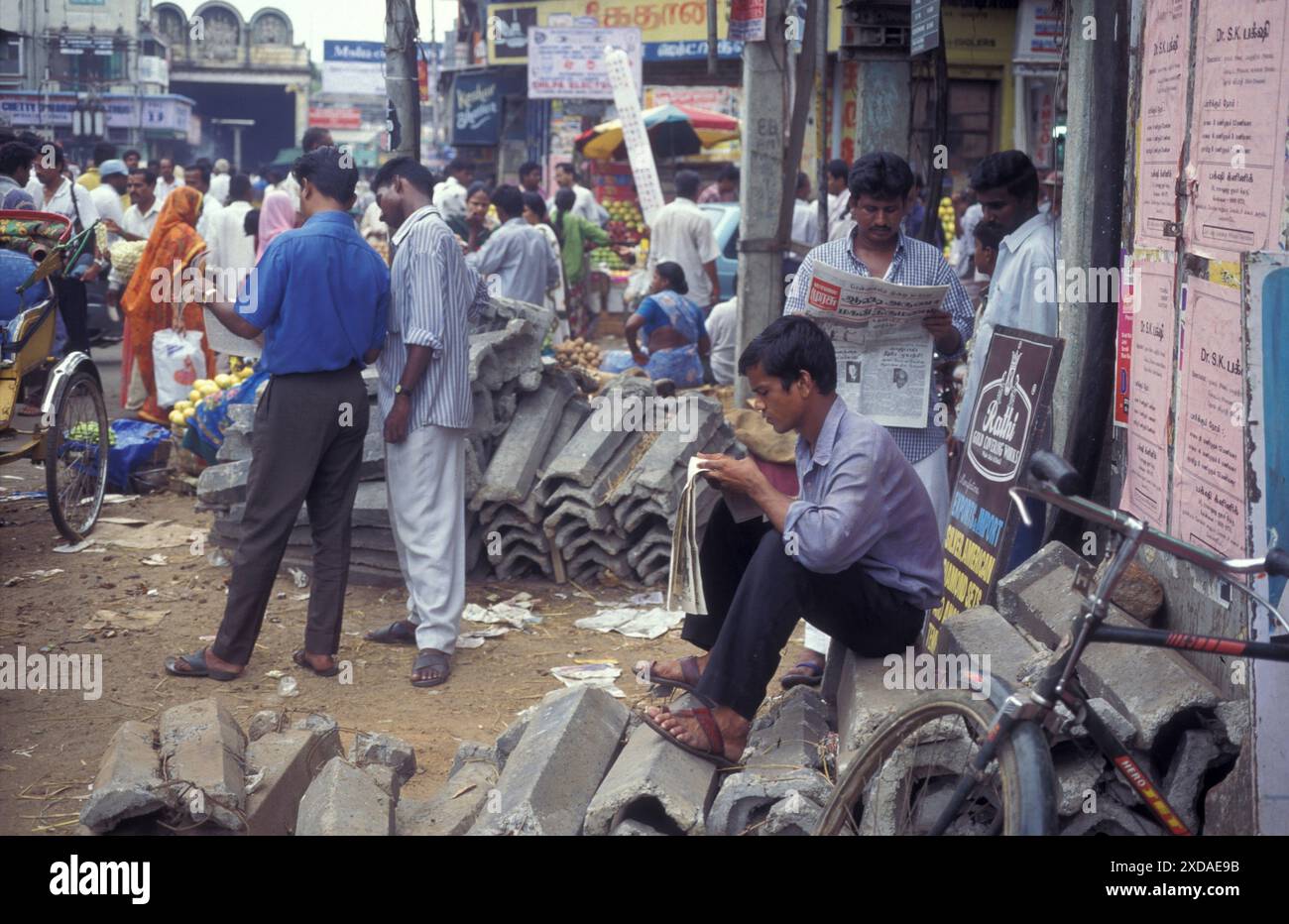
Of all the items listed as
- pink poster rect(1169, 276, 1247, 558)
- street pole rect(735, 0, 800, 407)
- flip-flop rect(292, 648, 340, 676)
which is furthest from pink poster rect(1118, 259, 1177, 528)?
street pole rect(735, 0, 800, 407)

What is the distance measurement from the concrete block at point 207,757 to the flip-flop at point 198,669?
1326 mm

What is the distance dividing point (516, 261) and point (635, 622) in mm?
5584

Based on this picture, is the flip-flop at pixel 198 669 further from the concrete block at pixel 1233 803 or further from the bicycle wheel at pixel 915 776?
the concrete block at pixel 1233 803

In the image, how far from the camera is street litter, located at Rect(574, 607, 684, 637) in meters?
6.61

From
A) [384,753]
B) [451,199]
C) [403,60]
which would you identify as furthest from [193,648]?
[451,199]

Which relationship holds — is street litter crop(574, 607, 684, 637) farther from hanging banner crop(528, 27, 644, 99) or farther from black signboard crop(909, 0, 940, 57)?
hanging banner crop(528, 27, 644, 99)

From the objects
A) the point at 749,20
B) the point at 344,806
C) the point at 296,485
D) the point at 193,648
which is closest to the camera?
the point at 344,806

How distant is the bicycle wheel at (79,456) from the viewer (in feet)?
24.6

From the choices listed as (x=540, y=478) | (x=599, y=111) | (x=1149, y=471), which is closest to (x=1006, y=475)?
(x=1149, y=471)

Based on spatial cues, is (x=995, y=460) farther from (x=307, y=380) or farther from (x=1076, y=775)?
(x=307, y=380)

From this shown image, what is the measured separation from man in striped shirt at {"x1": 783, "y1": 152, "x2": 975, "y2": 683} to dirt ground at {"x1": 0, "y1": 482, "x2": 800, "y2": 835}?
147cm

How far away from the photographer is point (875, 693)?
384 cm

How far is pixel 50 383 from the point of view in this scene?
749cm

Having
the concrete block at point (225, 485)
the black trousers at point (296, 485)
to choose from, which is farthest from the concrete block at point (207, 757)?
the concrete block at point (225, 485)
